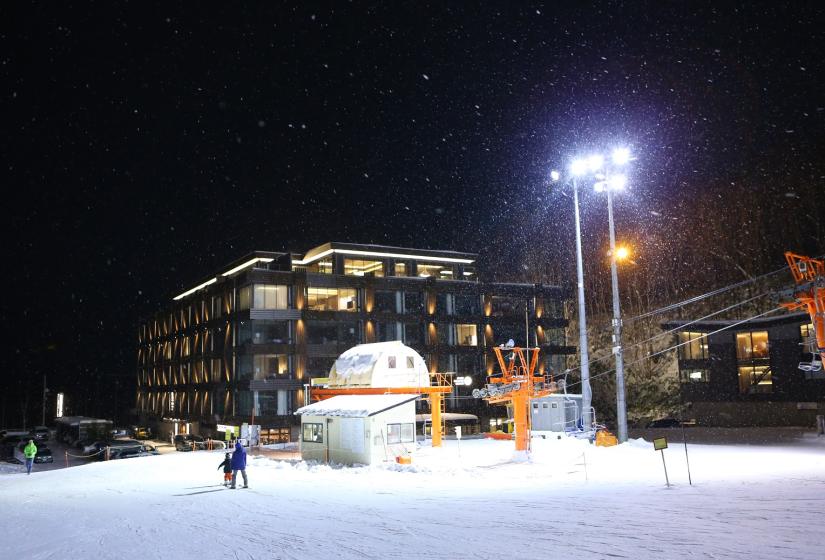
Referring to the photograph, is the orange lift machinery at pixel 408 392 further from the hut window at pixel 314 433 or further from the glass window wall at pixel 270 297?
the glass window wall at pixel 270 297

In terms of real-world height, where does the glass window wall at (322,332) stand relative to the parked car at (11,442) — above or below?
above

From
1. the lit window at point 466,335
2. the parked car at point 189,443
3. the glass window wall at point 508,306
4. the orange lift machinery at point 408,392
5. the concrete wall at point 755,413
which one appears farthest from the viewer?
the glass window wall at point 508,306

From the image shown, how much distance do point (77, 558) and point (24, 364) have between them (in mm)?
105975

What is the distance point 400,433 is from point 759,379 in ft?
128

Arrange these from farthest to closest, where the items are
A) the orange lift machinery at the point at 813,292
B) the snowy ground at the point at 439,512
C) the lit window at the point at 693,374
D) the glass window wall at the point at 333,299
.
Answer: the glass window wall at the point at 333,299 → the lit window at the point at 693,374 → the orange lift machinery at the point at 813,292 → the snowy ground at the point at 439,512

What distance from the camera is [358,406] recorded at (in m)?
28.7

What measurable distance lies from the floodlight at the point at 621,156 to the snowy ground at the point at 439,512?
15.0m

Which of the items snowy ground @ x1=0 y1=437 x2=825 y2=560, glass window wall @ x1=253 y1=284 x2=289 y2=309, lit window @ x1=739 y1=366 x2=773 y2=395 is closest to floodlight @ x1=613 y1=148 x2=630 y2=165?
snowy ground @ x1=0 y1=437 x2=825 y2=560

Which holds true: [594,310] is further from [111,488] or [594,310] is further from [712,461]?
[111,488]

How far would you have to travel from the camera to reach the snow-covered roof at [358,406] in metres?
27.4

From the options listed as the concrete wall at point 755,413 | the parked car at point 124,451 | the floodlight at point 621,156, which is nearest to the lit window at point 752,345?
the concrete wall at point 755,413

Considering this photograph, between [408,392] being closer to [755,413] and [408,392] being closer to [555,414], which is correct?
[555,414]

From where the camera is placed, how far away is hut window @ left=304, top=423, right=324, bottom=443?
29.0m

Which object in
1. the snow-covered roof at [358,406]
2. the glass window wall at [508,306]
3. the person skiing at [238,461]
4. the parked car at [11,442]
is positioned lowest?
the parked car at [11,442]
